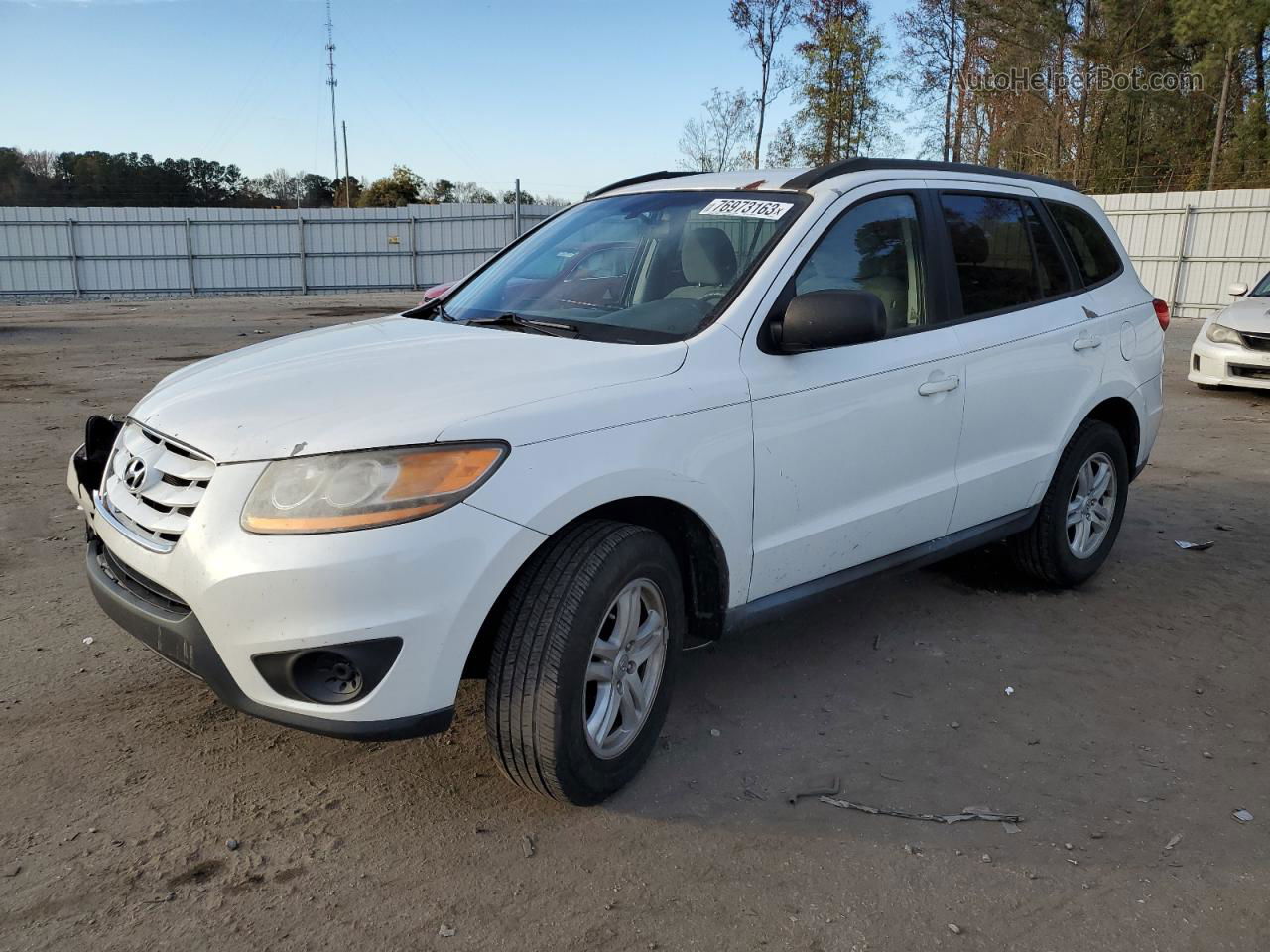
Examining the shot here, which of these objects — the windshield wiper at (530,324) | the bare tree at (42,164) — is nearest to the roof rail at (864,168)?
the windshield wiper at (530,324)

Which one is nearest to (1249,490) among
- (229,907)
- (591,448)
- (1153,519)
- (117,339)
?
(1153,519)

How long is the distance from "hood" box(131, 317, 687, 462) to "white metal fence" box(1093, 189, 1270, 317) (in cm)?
2097

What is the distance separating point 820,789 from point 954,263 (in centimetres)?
206

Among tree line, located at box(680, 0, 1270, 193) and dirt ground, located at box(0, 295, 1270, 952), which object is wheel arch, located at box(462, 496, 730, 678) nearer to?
dirt ground, located at box(0, 295, 1270, 952)

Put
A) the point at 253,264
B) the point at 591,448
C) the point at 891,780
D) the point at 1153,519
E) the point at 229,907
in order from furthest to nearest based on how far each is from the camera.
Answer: the point at 253,264, the point at 1153,519, the point at 891,780, the point at 591,448, the point at 229,907

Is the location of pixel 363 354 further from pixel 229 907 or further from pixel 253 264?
pixel 253 264

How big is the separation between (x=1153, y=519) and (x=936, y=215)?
3.03 m

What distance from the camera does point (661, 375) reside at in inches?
113

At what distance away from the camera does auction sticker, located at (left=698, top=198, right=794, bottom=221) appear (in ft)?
11.3

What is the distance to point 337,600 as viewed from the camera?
232 centimetres

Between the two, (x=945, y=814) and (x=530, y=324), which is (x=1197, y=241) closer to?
(x=530, y=324)

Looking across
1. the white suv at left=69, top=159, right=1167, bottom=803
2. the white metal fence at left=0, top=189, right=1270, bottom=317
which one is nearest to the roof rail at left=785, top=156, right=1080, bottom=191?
the white suv at left=69, top=159, right=1167, bottom=803

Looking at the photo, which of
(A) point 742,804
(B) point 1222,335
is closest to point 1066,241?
(A) point 742,804

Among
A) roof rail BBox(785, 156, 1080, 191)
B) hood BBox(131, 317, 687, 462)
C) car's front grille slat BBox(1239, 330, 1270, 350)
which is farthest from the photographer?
car's front grille slat BBox(1239, 330, 1270, 350)
